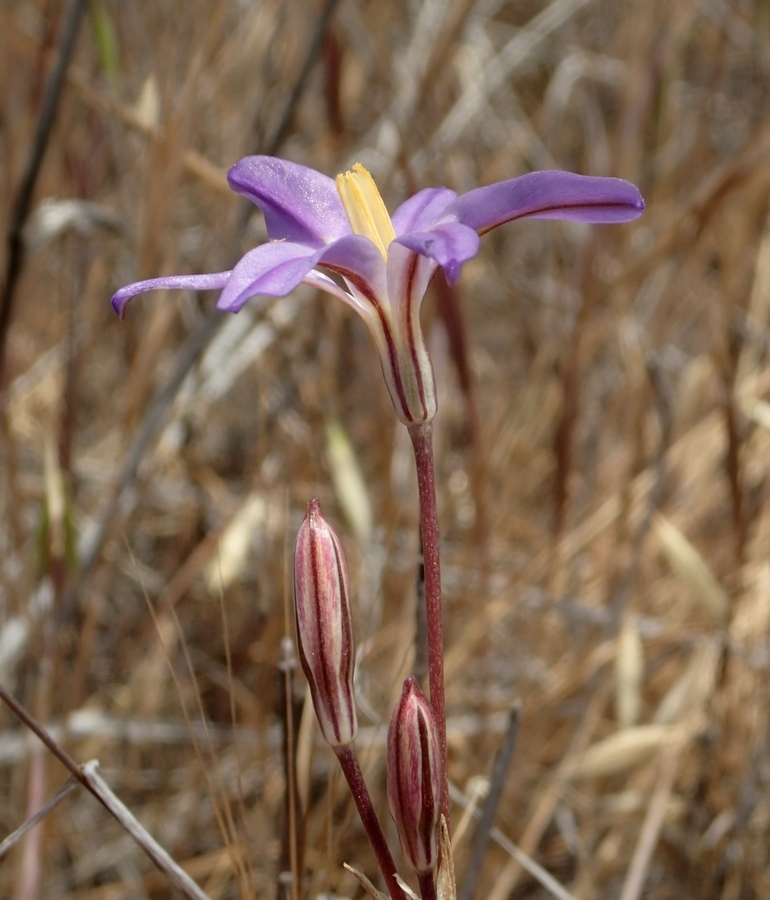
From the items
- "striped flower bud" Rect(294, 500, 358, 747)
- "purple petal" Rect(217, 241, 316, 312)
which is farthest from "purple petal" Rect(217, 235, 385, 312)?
"striped flower bud" Rect(294, 500, 358, 747)

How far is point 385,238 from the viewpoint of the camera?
0.66 metres

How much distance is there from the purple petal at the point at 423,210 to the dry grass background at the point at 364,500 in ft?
1.02

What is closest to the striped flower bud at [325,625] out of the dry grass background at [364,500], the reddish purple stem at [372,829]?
the reddish purple stem at [372,829]

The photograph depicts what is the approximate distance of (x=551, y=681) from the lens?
154 cm

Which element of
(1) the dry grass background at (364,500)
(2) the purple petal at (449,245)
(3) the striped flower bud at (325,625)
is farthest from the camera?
(1) the dry grass background at (364,500)

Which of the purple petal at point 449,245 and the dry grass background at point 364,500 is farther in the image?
the dry grass background at point 364,500

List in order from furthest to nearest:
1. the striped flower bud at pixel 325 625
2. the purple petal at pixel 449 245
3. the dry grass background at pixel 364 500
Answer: the dry grass background at pixel 364 500 → the striped flower bud at pixel 325 625 → the purple petal at pixel 449 245

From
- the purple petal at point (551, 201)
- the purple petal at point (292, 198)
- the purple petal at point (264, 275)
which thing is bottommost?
the purple petal at point (264, 275)

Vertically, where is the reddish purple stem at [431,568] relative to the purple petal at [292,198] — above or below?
below

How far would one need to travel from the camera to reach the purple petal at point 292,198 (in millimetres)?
636

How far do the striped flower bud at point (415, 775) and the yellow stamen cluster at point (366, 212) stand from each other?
28 cm

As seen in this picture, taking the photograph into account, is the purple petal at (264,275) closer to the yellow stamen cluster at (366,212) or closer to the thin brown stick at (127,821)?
the yellow stamen cluster at (366,212)

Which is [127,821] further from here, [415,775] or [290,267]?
[290,267]

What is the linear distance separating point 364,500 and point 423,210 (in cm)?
81
